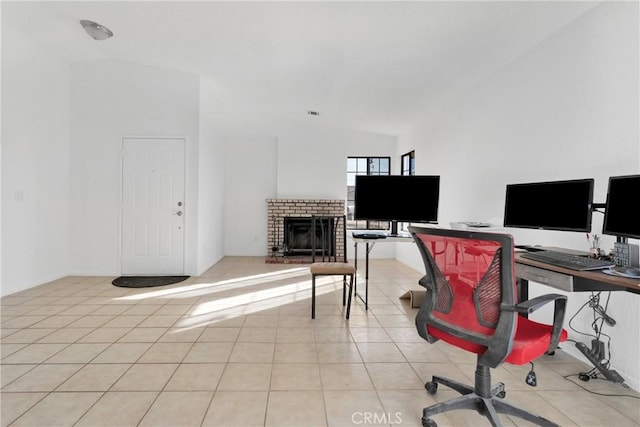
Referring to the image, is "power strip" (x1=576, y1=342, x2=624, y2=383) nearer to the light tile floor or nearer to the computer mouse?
the light tile floor

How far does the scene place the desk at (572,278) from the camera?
54.4 inches

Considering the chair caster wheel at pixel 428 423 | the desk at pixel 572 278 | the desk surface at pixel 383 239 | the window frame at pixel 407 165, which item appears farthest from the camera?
the window frame at pixel 407 165

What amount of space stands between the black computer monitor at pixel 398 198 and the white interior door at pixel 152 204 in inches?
106

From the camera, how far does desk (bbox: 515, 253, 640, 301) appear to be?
1.38m

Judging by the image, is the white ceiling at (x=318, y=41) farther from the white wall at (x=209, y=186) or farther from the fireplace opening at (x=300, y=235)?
the fireplace opening at (x=300, y=235)

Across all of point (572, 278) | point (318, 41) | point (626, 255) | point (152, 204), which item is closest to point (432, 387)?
point (572, 278)

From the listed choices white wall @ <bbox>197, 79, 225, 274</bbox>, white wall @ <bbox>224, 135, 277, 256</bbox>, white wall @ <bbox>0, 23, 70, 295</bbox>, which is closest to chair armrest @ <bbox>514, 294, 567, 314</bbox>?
white wall @ <bbox>197, 79, 225, 274</bbox>

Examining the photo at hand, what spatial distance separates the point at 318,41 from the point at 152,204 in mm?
3249

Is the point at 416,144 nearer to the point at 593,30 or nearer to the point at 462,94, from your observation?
the point at 462,94

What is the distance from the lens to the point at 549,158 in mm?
2514

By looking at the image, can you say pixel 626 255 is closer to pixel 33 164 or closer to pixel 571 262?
pixel 571 262

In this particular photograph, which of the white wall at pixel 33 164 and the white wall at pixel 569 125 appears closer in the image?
the white wall at pixel 569 125

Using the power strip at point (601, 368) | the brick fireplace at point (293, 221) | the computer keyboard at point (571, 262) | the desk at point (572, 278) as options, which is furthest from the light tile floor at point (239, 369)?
the brick fireplace at point (293, 221)

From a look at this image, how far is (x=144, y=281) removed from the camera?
420 centimetres
